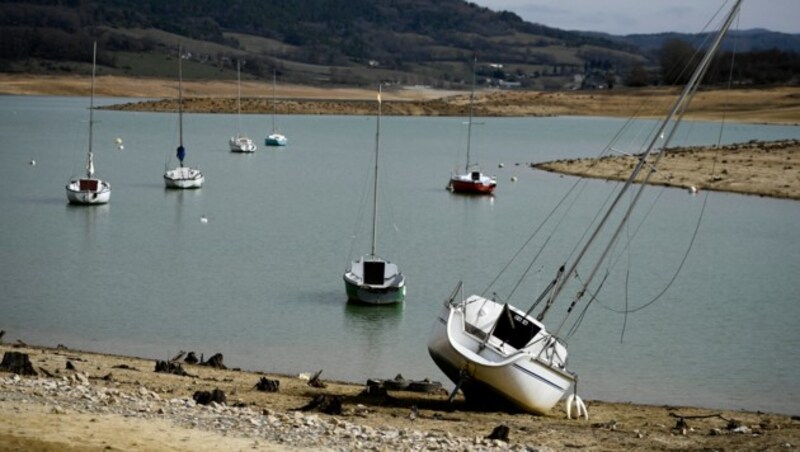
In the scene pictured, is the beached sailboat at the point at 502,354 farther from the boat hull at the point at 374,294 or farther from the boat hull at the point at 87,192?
the boat hull at the point at 87,192

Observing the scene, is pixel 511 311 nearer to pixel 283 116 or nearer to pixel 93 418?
pixel 93 418

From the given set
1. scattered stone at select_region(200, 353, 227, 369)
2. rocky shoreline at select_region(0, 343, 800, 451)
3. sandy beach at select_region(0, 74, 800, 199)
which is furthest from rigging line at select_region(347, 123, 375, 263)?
rocky shoreline at select_region(0, 343, 800, 451)

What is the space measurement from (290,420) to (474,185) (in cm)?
3795

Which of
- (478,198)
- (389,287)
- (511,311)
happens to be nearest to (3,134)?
(478,198)

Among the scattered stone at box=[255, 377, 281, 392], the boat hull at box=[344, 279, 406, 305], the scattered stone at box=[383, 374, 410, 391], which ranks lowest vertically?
the boat hull at box=[344, 279, 406, 305]

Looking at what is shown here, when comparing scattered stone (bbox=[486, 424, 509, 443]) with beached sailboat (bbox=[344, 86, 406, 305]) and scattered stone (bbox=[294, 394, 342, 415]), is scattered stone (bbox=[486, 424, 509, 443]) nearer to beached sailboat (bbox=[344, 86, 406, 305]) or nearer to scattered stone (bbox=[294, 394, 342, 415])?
scattered stone (bbox=[294, 394, 342, 415])

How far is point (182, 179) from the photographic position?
48.4 m

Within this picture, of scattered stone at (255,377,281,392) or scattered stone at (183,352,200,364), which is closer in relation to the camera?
scattered stone at (255,377,281,392)

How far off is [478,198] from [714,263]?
17.4m

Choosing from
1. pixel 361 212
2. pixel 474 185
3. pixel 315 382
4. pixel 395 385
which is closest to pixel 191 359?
pixel 315 382

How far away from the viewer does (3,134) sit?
78.2 m

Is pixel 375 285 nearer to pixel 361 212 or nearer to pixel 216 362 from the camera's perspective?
pixel 216 362

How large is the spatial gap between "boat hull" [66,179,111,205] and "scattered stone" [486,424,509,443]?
1164 inches

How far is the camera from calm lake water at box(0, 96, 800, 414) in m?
20.5
